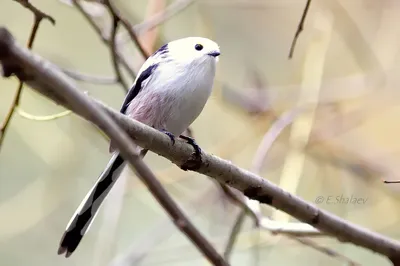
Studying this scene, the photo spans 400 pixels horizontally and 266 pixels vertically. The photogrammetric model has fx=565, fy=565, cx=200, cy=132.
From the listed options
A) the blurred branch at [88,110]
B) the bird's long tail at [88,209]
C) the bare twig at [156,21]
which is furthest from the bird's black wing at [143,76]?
the blurred branch at [88,110]

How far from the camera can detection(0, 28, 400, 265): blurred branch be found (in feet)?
1.00

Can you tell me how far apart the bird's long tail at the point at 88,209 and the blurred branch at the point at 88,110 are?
418 mm

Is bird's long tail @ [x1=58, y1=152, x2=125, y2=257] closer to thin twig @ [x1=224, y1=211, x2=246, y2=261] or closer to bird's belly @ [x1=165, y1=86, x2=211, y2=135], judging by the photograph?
bird's belly @ [x1=165, y1=86, x2=211, y2=135]

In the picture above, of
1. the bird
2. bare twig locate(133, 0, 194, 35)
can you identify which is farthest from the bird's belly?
bare twig locate(133, 0, 194, 35)

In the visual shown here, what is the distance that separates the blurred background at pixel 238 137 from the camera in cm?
150

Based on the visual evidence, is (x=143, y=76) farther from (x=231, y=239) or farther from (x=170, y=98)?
(x=231, y=239)

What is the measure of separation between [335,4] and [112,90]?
72 centimetres

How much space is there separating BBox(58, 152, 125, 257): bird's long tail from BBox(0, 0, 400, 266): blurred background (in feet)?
1.96

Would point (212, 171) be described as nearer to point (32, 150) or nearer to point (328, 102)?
point (328, 102)

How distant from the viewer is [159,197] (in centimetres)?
31

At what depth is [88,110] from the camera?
302 millimetres

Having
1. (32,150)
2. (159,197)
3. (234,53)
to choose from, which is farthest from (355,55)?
(159,197)

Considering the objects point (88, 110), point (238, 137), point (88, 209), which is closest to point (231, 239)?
point (88, 209)

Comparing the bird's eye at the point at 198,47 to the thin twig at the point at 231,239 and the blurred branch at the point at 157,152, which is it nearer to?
the blurred branch at the point at 157,152
